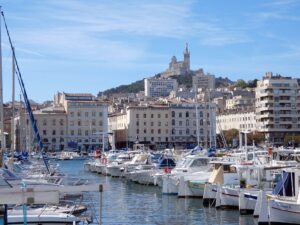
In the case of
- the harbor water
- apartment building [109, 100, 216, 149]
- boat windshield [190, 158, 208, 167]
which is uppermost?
apartment building [109, 100, 216, 149]

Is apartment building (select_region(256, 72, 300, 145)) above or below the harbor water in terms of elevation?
above

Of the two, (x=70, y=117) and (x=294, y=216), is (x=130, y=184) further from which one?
(x=70, y=117)

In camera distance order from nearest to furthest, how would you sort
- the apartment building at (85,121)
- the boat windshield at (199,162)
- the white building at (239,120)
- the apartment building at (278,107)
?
the boat windshield at (199,162), the apartment building at (278,107), the white building at (239,120), the apartment building at (85,121)

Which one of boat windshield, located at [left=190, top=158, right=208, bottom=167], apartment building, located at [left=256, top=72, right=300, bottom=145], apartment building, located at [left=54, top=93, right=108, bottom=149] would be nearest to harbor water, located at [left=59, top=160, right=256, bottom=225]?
boat windshield, located at [left=190, top=158, right=208, bottom=167]

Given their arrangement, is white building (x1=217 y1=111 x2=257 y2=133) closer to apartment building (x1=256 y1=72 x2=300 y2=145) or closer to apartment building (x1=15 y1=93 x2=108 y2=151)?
apartment building (x1=256 y1=72 x2=300 y2=145)

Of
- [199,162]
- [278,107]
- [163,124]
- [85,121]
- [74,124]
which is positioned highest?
[278,107]

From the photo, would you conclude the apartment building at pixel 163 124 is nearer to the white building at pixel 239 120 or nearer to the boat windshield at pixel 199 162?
the white building at pixel 239 120

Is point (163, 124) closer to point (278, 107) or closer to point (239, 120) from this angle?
point (239, 120)

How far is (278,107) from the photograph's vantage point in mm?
115250

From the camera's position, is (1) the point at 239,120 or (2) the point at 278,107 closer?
(2) the point at 278,107

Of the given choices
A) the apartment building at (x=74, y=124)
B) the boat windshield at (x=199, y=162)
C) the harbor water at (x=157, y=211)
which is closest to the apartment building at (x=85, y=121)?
the apartment building at (x=74, y=124)

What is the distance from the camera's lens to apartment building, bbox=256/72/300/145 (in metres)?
114

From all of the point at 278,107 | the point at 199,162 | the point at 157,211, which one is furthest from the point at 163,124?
the point at 157,211

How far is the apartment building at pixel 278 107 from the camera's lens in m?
114
